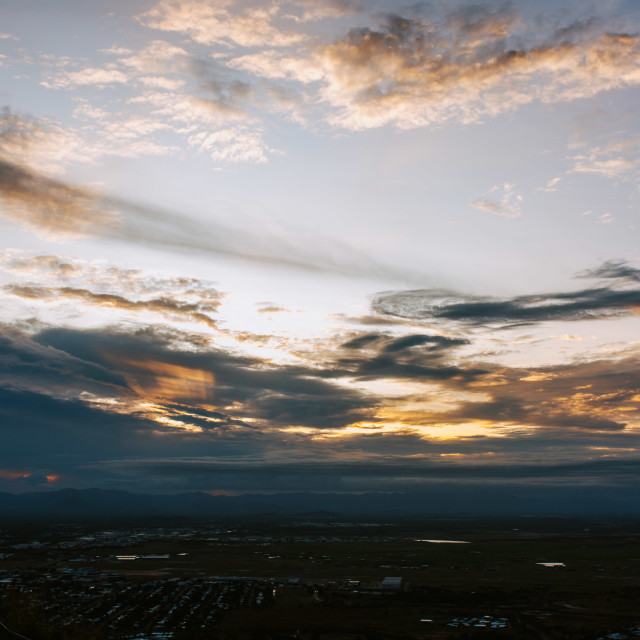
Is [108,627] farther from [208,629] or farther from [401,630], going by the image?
[401,630]

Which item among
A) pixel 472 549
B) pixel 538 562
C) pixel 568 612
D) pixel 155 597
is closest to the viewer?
pixel 568 612

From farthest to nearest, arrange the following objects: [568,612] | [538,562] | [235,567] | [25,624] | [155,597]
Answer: [538,562] < [235,567] < [155,597] < [568,612] < [25,624]

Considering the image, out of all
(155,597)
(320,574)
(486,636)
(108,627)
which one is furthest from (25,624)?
(320,574)

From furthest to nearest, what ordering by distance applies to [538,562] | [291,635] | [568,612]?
[538,562] → [568,612] → [291,635]

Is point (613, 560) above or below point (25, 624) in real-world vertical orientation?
below

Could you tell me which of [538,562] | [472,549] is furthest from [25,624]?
[472,549]

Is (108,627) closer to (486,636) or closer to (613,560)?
(486,636)

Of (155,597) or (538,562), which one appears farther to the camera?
(538,562)
